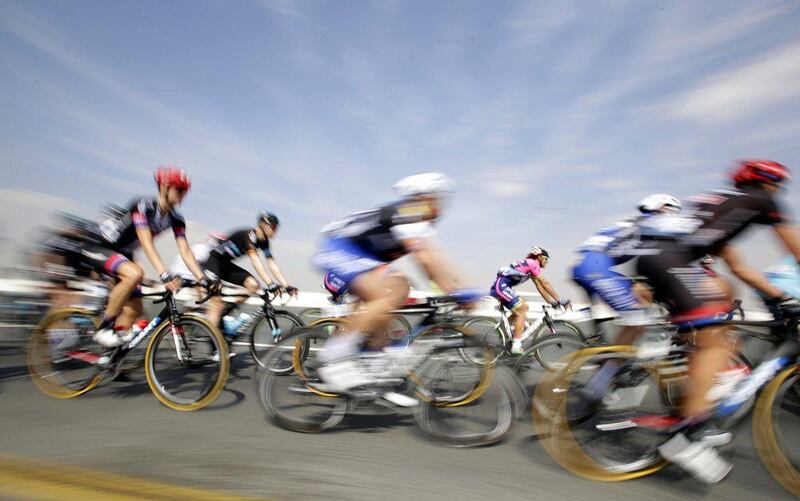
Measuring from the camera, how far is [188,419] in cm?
339

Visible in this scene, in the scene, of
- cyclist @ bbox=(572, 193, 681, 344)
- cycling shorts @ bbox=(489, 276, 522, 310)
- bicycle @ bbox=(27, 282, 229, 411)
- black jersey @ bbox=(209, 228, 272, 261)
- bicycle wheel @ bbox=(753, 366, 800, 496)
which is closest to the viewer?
bicycle wheel @ bbox=(753, 366, 800, 496)

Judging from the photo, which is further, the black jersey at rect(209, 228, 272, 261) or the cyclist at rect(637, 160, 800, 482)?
the black jersey at rect(209, 228, 272, 261)

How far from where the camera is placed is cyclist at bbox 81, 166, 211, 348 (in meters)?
3.90

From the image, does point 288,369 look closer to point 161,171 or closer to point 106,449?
point 106,449

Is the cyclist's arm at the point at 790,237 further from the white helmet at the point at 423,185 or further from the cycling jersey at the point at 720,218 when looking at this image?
the white helmet at the point at 423,185

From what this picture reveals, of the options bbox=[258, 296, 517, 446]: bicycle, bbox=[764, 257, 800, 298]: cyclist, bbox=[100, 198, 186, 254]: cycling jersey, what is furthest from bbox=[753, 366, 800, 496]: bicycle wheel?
bbox=[100, 198, 186, 254]: cycling jersey

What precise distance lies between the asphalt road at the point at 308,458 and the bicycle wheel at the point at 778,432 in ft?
0.55

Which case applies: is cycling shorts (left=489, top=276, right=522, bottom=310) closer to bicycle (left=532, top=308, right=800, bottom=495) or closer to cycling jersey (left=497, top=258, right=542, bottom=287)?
cycling jersey (left=497, top=258, right=542, bottom=287)

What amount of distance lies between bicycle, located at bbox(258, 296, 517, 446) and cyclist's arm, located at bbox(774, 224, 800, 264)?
1819mm

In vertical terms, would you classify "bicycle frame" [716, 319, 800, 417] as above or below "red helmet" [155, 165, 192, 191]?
below

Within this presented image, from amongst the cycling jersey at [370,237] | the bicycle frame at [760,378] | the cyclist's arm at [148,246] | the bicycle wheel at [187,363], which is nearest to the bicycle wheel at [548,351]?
the bicycle frame at [760,378]

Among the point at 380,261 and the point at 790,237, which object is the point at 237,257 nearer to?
the point at 380,261

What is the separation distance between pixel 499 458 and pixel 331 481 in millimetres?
1108

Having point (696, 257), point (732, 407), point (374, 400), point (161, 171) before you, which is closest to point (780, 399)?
point (732, 407)
